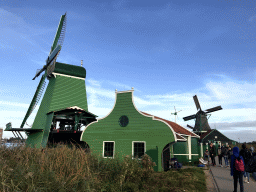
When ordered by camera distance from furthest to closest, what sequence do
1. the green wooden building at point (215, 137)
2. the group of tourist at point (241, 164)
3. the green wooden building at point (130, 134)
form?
1. the green wooden building at point (215, 137)
2. the green wooden building at point (130, 134)
3. the group of tourist at point (241, 164)

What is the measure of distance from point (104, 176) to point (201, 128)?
30086 mm

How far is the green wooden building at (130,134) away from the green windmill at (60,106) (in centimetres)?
861

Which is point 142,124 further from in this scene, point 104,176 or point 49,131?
point 49,131

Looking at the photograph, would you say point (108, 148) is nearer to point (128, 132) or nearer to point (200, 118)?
point (128, 132)

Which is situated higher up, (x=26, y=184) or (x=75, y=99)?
(x=75, y=99)

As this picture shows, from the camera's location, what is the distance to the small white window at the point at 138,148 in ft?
44.5

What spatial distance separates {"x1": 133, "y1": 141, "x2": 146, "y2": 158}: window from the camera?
13.6 m

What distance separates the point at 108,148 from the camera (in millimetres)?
14703

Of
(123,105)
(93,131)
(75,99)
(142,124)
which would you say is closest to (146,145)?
(142,124)

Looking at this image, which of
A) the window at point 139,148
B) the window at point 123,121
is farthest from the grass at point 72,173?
the window at point 123,121

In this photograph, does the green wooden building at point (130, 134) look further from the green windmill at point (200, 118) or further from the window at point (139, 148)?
→ the green windmill at point (200, 118)

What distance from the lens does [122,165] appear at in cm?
826

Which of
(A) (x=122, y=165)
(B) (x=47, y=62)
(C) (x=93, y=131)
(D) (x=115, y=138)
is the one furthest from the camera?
(B) (x=47, y=62)

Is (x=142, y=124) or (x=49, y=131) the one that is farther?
(x=49, y=131)
